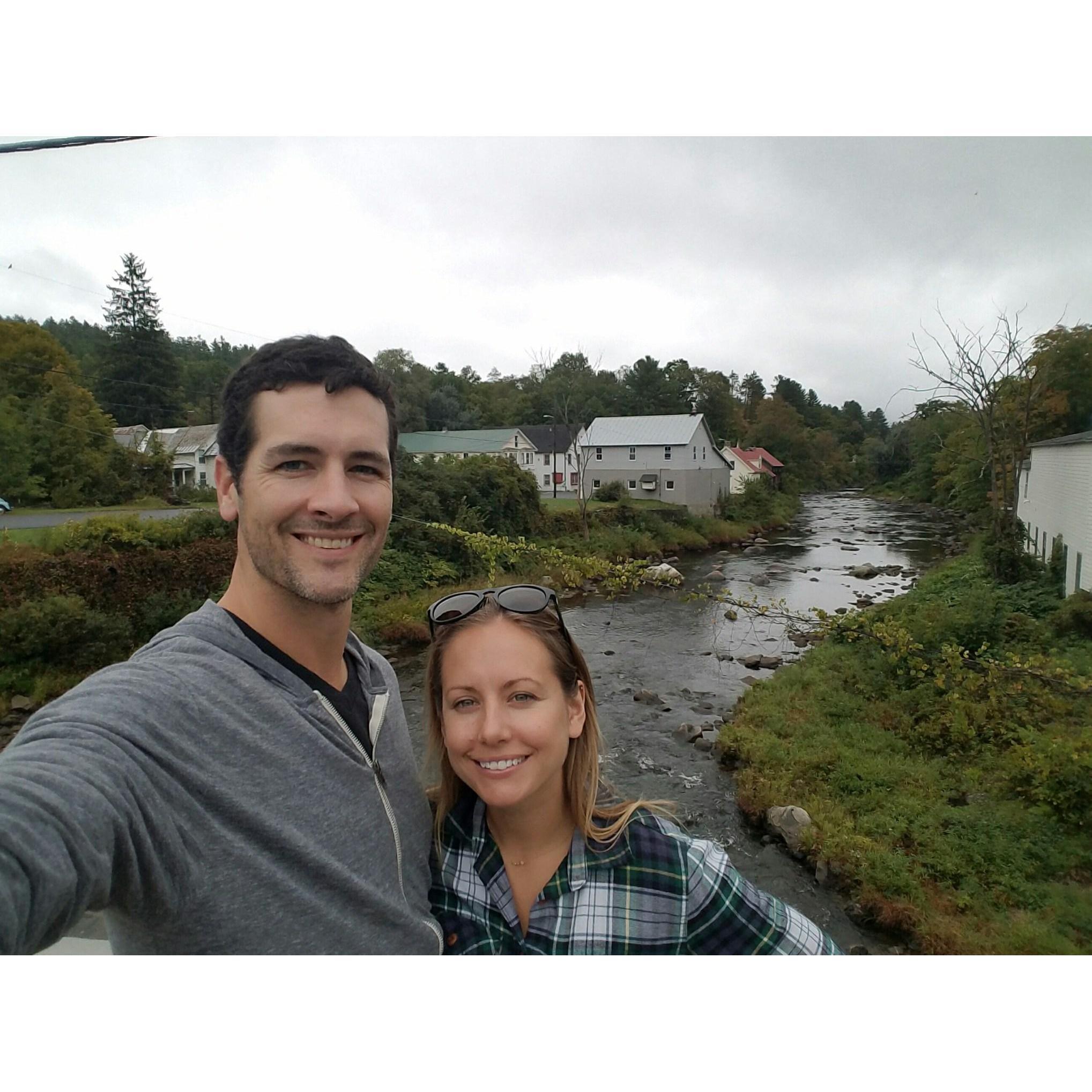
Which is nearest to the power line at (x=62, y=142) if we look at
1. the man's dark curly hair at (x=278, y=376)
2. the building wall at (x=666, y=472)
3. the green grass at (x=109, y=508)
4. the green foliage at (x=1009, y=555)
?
the man's dark curly hair at (x=278, y=376)

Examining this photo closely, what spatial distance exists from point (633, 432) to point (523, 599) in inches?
238

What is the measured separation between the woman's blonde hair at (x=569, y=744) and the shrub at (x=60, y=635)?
3969 millimetres

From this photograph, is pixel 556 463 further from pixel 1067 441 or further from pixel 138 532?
pixel 1067 441

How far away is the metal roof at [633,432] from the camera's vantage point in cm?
668

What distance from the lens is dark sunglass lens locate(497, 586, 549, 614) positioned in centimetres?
92

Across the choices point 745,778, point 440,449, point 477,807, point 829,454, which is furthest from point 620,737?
point 829,454

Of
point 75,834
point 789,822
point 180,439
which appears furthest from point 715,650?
point 75,834

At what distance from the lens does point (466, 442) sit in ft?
19.3

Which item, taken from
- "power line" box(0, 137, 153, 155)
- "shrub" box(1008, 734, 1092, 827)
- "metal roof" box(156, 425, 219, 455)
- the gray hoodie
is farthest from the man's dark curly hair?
"shrub" box(1008, 734, 1092, 827)

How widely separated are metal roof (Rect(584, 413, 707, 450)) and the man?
5.90m

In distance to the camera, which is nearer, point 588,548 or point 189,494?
point 189,494

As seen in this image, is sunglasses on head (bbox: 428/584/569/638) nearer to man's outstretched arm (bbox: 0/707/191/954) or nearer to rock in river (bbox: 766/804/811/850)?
man's outstretched arm (bbox: 0/707/191/954)

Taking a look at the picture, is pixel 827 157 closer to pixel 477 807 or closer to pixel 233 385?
pixel 233 385

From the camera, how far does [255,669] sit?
0.75 m
